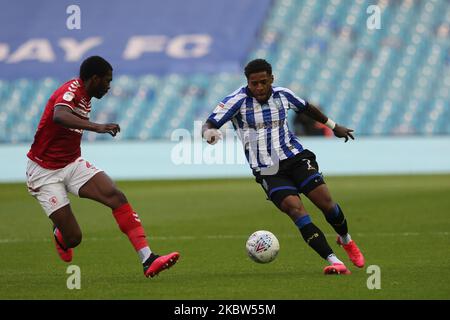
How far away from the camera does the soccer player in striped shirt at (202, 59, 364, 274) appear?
27.3 feet

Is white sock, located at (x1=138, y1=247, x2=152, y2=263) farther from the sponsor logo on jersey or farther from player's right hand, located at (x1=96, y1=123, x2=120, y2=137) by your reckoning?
the sponsor logo on jersey

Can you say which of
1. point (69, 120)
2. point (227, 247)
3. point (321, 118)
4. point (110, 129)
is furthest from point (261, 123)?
point (227, 247)

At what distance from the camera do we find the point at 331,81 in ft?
89.6

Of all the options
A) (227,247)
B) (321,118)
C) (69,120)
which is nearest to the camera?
(69,120)

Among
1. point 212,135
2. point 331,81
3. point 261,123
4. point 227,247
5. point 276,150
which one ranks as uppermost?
point 331,81

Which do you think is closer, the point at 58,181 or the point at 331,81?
the point at 58,181

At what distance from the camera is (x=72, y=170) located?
8.40 meters

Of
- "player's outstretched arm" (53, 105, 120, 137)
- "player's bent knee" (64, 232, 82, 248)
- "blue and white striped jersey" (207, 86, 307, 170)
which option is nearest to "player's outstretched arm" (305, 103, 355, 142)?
"blue and white striped jersey" (207, 86, 307, 170)

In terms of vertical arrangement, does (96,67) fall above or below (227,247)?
above

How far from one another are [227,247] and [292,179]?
2.25 metres

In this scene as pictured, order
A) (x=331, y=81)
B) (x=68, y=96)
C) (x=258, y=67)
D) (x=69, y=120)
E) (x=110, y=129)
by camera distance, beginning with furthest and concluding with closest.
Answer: (x=331, y=81), (x=258, y=67), (x=68, y=96), (x=69, y=120), (x=110, y=129)

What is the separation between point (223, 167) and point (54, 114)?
14.9m

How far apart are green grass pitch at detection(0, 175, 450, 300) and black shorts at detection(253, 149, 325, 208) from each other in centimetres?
67

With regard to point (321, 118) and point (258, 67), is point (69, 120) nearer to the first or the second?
point (258, 67)
